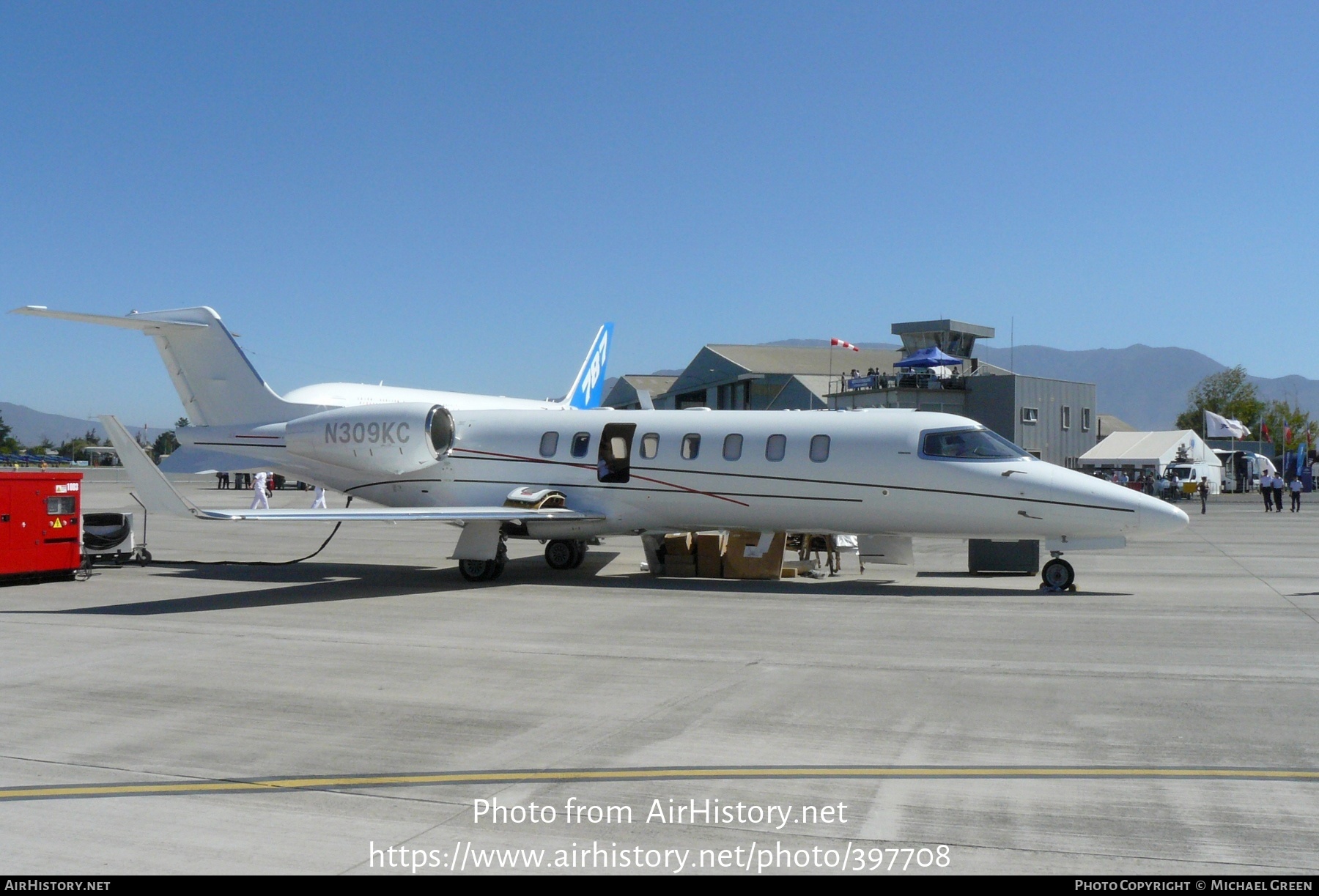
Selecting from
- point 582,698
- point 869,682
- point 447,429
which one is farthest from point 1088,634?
point 447,429

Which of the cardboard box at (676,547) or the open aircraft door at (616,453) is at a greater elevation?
the open aircraft door at (616,453)

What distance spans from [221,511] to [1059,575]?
11.7m

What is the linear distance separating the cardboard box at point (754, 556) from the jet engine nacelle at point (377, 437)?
18.3ft

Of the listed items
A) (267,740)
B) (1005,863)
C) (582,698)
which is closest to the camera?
(1005,863)

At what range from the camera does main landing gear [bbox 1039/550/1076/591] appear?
15.8m

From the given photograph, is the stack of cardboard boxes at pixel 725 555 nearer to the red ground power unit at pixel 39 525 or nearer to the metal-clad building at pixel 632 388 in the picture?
the red ground power unit at pixel 39 525

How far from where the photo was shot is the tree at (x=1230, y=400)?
365ft

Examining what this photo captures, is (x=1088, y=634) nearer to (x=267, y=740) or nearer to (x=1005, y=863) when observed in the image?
(x=1005, y=863)

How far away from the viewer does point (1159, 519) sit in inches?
586

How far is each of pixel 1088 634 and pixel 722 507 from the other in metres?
6.80

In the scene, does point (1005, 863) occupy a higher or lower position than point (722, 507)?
lower

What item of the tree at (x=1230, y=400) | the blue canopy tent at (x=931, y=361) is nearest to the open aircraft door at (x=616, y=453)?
the blue canopy tent at (x=931, y=361)

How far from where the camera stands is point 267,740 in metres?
7.35

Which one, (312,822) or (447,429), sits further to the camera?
(447,429)
